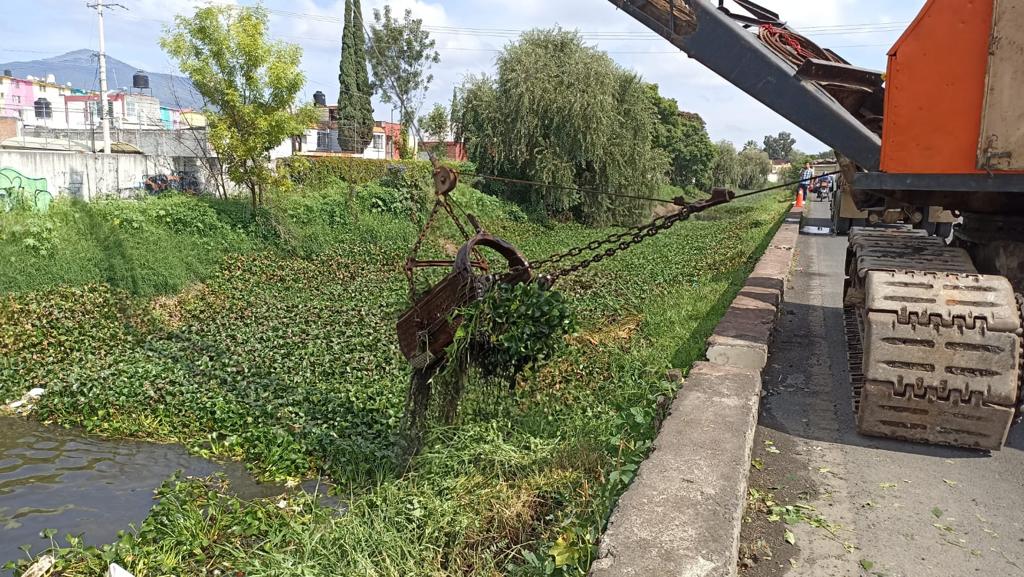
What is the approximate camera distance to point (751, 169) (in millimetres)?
75500

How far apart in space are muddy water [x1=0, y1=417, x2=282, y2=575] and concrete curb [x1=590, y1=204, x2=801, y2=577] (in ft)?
11.5

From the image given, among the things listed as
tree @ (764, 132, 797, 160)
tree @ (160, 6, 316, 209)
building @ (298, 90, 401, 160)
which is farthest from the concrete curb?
tree @ (764, 132, 797, 160)

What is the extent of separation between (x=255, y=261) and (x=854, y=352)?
1149cm

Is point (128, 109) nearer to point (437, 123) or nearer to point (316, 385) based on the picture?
point (437, 123)

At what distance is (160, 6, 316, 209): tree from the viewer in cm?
1435

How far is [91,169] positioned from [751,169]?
226 ft

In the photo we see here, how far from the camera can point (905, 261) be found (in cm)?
517

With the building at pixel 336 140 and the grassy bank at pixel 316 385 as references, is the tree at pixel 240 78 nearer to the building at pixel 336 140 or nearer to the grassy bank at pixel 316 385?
the grassy bank at pixel 316 385

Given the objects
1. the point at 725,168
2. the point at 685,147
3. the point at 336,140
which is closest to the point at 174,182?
the point at 336,140

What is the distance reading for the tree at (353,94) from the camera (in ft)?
121

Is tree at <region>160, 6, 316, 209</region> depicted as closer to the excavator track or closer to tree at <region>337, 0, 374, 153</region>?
the excavator track

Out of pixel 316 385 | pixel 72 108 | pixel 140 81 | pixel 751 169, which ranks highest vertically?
pixel 140 81

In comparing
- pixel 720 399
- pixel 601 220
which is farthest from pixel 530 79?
pixel 720 399

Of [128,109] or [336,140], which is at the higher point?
[128,109]
